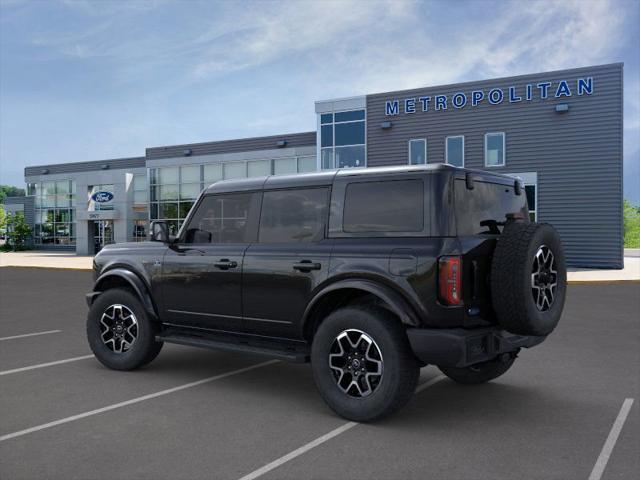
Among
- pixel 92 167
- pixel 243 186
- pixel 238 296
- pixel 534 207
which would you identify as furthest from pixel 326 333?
pixel 92 167

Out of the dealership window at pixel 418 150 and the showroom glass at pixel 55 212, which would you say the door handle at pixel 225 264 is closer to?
the dealership window at pixel 418 150

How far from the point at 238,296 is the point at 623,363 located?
4508 millimetres

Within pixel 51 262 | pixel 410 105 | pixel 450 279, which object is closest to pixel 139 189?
pixel 51 262

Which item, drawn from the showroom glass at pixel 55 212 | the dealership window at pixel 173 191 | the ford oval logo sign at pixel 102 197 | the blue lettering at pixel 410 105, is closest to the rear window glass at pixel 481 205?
the blue lettering at pixel 410 105

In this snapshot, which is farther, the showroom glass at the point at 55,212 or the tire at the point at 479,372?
the showroom glass at the point at 55,212

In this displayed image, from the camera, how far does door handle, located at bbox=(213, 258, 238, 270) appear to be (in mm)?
5660

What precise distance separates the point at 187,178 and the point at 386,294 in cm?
3330

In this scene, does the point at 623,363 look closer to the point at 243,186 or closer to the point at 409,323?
the point at 409,323

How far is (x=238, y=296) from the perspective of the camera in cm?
563

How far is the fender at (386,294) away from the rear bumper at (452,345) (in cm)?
10

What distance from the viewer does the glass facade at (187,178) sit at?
110 feet

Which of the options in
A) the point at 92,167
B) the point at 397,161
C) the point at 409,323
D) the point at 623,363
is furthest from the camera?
the point at 92,167

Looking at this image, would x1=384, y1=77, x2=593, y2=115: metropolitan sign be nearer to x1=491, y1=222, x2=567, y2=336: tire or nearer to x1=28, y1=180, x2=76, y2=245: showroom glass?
x1=491, y1=222, x2=567, y2=336: tire

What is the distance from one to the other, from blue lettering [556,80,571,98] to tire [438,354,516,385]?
2030 cm
